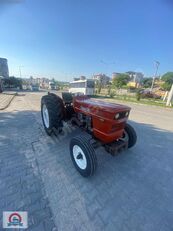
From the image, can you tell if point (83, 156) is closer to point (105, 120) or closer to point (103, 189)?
point (103, 189)

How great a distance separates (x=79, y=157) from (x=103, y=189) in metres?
0.68

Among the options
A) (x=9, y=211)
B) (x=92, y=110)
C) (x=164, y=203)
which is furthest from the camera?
(x=92, y=110)

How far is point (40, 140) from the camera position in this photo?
11.6 feet

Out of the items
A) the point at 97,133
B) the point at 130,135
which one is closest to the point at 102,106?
the point at 97,133

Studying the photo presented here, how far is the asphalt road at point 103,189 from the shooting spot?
1602mm

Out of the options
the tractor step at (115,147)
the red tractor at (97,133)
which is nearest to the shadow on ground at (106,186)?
the red tractor at (97,133)

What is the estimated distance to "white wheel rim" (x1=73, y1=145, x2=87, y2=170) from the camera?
2.35 meters

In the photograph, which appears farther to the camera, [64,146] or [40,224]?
[64,146]

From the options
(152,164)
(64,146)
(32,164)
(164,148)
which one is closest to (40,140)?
(64,146)

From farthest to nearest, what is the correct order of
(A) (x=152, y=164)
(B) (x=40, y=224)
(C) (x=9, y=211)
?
(A) (x=152, y=164) < (C) (x=9, y=211) < (B) (x=40, y=224)

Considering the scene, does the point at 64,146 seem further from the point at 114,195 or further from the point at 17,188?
the point at 114,195

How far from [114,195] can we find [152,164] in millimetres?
1380

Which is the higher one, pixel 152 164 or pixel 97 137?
pixel 97 137

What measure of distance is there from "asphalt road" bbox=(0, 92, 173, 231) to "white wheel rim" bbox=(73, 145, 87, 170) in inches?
7.4
